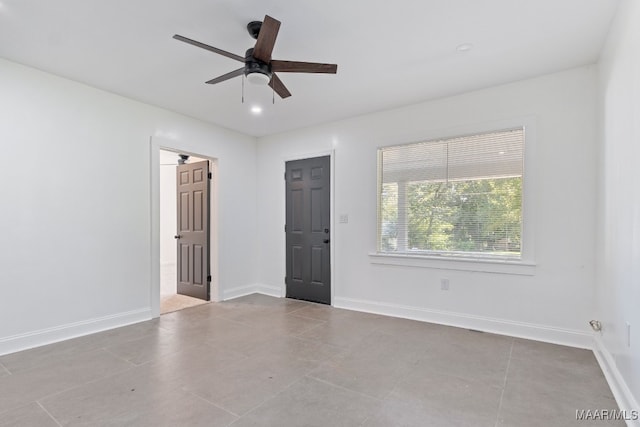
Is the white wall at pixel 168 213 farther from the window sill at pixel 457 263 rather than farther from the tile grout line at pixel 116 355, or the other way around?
the window sill at pixel 457 263

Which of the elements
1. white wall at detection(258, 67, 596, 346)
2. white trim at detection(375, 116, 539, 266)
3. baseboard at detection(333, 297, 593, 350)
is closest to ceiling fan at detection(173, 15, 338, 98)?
white wall at detection(258, 67, 596, 346)

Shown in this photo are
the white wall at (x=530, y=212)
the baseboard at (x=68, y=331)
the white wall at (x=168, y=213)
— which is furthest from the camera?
the white wall at (x=168, y=213)

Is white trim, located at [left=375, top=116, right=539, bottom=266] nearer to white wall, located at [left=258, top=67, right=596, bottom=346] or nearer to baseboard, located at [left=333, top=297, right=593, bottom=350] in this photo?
white wall, located at [left=258, top=67, right=596, bottom=346]

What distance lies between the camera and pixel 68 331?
3.17 m

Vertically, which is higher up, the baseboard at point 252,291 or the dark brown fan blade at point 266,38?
the dark brown fan blade at point 266,38

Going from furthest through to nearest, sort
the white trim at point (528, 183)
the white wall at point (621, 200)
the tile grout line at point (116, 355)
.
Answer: the white trim at point (528, 183) < the tile grout line at point (116, 355) < the white wall at point (621, 200)

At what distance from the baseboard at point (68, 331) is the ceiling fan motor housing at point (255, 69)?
2988 millimetres

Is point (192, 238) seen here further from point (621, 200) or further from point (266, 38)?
point (621, 200)

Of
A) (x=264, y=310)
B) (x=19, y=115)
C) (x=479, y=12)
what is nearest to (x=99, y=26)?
(x=19, y=115)

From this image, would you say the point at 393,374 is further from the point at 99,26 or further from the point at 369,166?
the point at 99,26

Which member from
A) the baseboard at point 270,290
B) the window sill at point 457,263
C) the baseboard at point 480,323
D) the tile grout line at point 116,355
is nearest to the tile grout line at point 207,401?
the tile grout line at point 116,355

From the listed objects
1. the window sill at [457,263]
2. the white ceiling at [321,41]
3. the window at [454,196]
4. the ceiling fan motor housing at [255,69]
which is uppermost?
the white ceiling at [321,41]

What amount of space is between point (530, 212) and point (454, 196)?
0.75 m

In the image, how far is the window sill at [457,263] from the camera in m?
3.23
